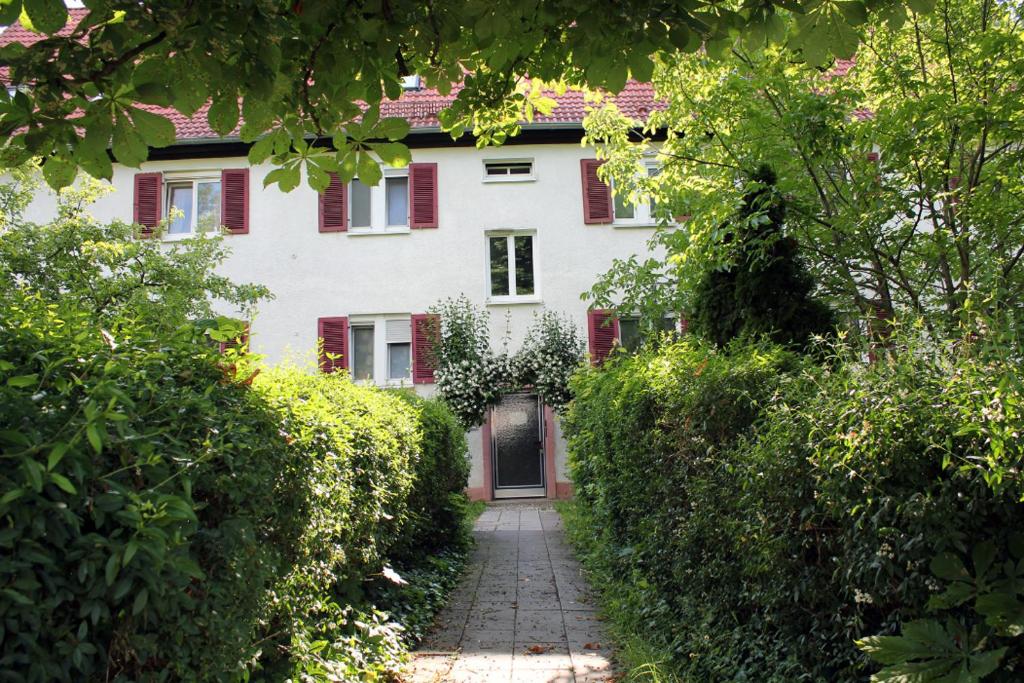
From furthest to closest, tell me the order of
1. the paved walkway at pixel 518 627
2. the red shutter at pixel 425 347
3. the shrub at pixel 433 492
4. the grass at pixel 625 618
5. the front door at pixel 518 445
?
the front door at pixel 518 445
the red shutter at pixel 425 347
the shrub at pixel 433 492
the paved walkway at pixel 518 627
the grass at pixel 625 618

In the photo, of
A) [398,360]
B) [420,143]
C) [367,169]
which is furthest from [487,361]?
[367,169]

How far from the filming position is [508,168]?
18.5m

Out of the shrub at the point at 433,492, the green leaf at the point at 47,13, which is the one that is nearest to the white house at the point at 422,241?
the shrub at the point at 433,492

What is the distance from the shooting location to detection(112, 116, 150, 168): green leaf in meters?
2.61

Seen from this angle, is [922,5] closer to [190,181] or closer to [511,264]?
[511,264]

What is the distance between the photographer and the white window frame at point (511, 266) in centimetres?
1773

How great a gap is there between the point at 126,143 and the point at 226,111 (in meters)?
0.36

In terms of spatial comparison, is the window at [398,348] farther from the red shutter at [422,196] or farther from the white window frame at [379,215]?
the red shutter at [422,196]

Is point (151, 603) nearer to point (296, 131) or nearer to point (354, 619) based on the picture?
point (296, 131)

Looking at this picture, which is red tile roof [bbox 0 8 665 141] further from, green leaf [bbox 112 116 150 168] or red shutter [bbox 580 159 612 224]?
green leaf [bbox 112 116 150 168]

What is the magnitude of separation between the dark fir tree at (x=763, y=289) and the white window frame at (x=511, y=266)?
34.8 feet

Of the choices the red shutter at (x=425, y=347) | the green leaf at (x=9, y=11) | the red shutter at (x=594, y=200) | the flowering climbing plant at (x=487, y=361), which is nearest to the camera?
the green leaf at (x=9, y=11)

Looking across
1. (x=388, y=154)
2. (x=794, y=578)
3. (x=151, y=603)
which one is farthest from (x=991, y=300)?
(x=151, y=603)

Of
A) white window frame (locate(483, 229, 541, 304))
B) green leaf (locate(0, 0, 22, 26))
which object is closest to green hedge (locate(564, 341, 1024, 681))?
green leaf (locate(0, 0, 22, 26))
